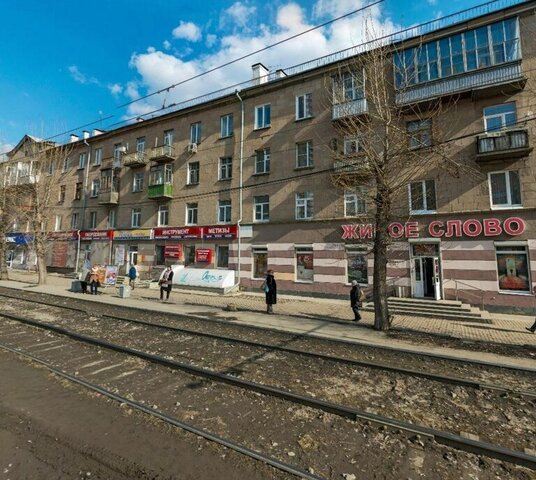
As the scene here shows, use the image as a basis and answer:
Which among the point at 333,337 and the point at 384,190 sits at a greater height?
the point at 384,190

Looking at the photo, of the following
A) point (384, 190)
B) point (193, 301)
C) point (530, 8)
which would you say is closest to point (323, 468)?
point (384, 190)

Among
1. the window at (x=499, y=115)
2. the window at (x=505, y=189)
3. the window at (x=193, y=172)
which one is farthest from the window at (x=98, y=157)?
A: the window at (x=505, y=189)

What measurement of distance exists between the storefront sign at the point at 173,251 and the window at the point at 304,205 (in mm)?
10057

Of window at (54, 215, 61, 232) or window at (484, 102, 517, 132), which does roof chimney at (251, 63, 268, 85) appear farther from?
window at (54, 215, 61, 232)

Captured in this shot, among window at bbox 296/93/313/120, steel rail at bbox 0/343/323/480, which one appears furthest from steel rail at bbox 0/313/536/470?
window at bbox 296/93/313/120

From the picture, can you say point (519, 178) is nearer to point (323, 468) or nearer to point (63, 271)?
point (323, 468)

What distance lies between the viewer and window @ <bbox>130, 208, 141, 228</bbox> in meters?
28.1

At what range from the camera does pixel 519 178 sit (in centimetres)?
1535

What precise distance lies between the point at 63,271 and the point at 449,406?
35.8 meters

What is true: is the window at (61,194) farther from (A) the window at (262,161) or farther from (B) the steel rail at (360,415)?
(B) the steel rail at (360,415)

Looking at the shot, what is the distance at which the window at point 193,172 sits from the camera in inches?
1009

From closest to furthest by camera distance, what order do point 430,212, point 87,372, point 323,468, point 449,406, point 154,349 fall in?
point 323,468 → point 449,406 → point 87,372 → point 154,349 → point 430,212

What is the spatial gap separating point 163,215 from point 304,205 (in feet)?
41.8

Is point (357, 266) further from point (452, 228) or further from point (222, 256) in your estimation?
point (222, 256)
